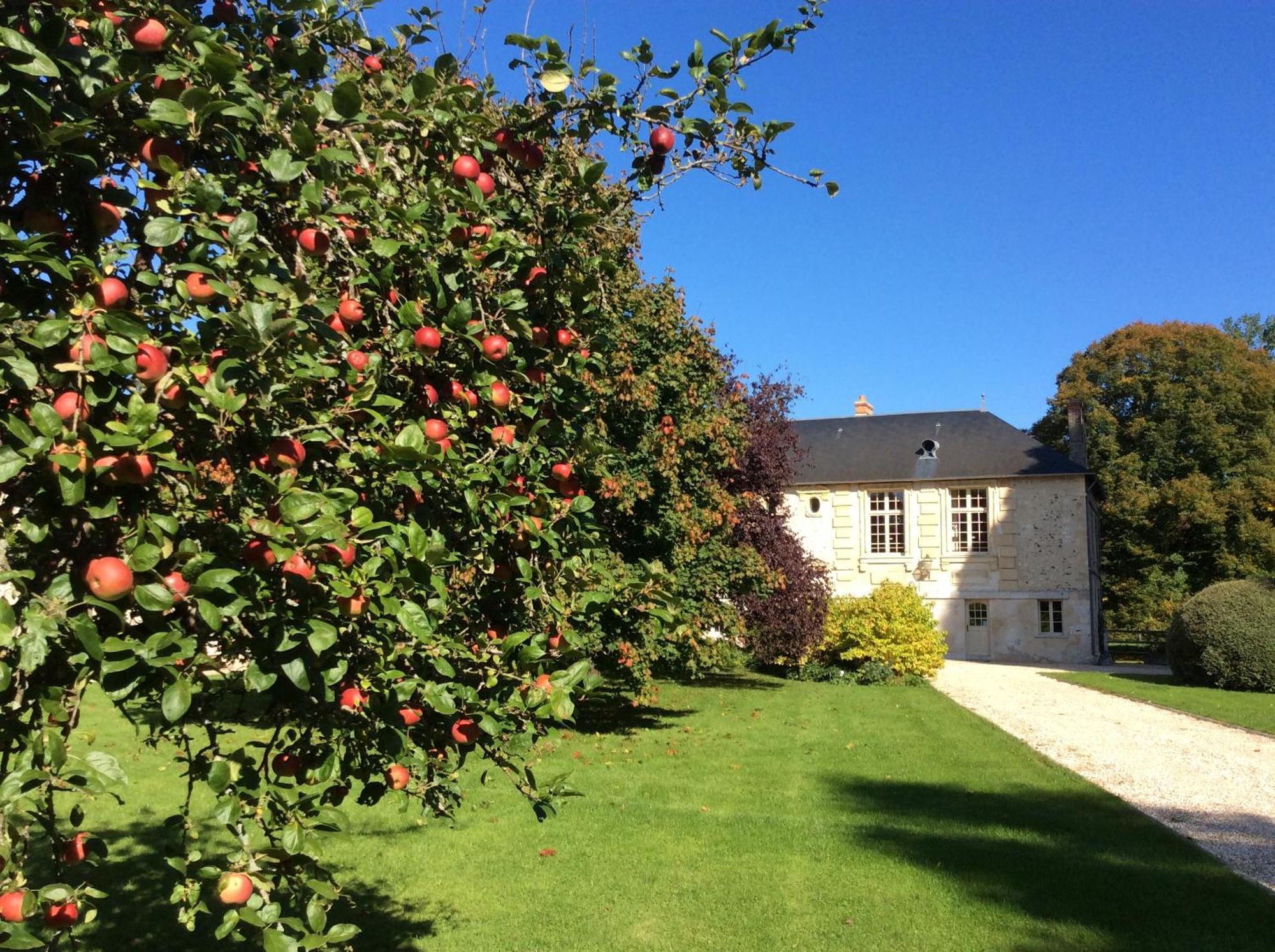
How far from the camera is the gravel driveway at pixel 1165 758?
858 cm

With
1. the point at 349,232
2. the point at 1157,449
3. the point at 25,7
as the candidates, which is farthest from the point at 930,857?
the point at 1157,449

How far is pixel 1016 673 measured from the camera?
25.6 m

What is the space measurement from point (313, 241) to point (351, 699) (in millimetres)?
1215

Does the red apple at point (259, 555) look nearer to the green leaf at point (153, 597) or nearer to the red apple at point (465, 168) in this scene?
the green leaf at point (153, 597)

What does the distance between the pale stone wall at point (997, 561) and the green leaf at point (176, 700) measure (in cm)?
2835

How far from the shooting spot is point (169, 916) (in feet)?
19.3

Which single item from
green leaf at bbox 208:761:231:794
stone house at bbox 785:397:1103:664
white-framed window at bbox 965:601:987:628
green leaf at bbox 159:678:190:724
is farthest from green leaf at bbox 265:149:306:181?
white-framed window at bbox 965:601:987:628

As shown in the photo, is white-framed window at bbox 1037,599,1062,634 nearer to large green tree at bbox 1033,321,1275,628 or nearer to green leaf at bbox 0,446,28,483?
large green tree at bbox 1033,321,1275,628

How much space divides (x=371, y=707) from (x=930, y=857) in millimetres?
6313

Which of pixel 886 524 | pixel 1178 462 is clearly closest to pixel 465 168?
pixel 886 524

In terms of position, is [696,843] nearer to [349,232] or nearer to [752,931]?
[752,931]

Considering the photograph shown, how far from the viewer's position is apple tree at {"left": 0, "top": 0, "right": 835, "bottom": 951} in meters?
1.92

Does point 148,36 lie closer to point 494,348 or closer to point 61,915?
point 494,348

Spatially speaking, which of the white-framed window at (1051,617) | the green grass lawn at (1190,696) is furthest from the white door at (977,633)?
the green grass lawn at (1190,696)
